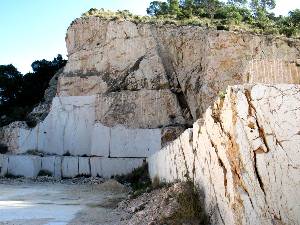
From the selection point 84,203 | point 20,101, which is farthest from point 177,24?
point 20,101

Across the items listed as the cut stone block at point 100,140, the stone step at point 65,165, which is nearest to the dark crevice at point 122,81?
the cut stone block at point 100,140

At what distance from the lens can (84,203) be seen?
11156 mm

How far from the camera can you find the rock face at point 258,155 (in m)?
4.76

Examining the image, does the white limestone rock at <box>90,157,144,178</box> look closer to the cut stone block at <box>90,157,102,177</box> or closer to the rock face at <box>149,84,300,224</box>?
the cut stone block at <box>90,157,102,177</box>

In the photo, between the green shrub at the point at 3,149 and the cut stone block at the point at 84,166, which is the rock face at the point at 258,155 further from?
the green shrub at the point at 3,149

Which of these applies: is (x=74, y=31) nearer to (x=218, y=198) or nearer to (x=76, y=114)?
(x=76, y=114)

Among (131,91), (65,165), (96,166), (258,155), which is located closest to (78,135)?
(65,165)

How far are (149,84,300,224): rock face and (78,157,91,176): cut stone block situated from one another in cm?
1361

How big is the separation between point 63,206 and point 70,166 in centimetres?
894

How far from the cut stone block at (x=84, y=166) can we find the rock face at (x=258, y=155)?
13613 mm

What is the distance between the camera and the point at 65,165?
A: 63.6 ft

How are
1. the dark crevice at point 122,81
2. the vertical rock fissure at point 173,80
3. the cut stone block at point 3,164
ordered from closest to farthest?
the vertical rock fissure at point 173,80 → the cut stone block at point 3,164 → the dark crevice at point 122,81

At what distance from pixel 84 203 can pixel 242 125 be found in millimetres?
7162

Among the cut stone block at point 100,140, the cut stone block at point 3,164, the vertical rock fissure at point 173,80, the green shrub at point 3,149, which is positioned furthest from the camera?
the green shrub at point 3,149
